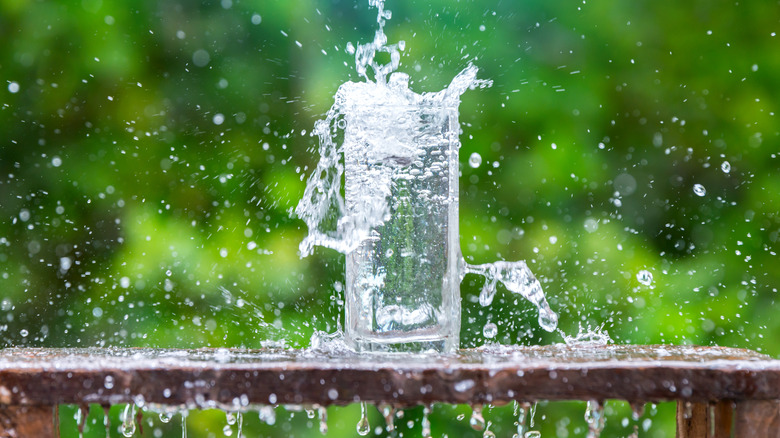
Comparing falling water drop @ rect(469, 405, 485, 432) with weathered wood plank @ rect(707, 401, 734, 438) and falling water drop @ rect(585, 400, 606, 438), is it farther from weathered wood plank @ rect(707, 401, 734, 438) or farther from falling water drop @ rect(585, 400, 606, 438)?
weathered wood plank @ rect(707, 401, 734, 438)

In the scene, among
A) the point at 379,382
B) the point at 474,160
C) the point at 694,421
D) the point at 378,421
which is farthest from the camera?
the point at 378,421

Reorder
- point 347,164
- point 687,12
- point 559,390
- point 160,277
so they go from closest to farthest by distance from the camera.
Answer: point 559,390 → point 347,164 → point 160,277 → point 687,12

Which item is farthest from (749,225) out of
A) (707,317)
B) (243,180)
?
(243,180)

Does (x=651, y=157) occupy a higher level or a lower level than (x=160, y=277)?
Result: higher

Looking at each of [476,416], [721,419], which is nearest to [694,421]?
[721,419]

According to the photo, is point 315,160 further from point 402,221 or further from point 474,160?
point 402,221

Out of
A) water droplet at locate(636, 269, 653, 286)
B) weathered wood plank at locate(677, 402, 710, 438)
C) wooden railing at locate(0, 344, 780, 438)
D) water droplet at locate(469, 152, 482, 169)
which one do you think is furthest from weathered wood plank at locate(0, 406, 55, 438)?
water droplet at locate(636, 269, 653, 286)

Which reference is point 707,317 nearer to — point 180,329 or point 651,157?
point 651,157
